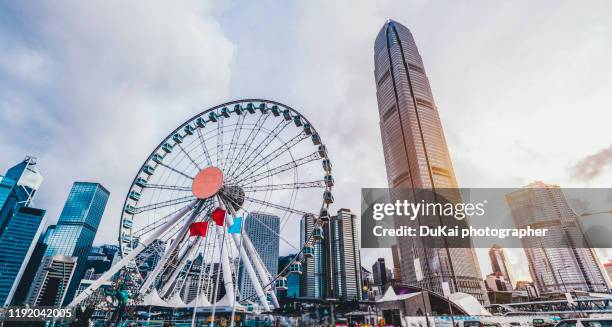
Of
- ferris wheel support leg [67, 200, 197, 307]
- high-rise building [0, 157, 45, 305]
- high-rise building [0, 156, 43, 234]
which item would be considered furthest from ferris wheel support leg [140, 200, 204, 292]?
high-rise building [0, 156, 43, 234]

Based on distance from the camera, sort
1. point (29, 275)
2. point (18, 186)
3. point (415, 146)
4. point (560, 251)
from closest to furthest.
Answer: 1. point (415, 146)
2. point (18, 186)
3. point (29, 275)
4. point (560, 251)

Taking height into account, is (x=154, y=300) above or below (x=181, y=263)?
below

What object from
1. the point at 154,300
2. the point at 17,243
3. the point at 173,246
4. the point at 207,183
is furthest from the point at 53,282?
the point at 207,183

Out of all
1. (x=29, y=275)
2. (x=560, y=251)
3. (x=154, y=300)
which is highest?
(x=560, y=251)

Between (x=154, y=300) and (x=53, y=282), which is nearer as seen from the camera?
(x=154, y=300)

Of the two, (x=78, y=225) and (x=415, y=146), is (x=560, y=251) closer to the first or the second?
(x=415, y=146)

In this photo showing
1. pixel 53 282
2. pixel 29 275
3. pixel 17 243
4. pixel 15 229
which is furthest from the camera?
pixel 29 275

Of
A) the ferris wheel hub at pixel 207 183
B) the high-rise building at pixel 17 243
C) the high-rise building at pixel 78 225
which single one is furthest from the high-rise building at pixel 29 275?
Result: the ferris wheel hub at pixel 207 183

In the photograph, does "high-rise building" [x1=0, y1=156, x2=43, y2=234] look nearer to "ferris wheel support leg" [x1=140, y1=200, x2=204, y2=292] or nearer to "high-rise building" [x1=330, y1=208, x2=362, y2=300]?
"ferris wheel support leg" [x1=140, y1=200, x2=204, y2=292]

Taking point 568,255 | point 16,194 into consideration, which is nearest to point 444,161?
point 568,255
